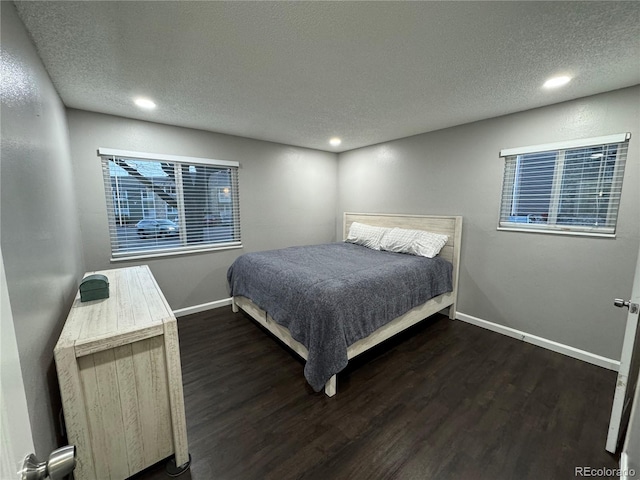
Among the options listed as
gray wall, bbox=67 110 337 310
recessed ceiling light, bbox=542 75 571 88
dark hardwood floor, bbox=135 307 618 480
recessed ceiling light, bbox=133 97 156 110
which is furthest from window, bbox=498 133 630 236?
recessed ceiling light, bbox=133 97 156 110

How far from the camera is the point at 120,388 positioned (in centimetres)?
129

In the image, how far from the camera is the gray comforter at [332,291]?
6.27 feet

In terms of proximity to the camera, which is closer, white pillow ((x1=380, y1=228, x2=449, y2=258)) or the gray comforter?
the gray comforter

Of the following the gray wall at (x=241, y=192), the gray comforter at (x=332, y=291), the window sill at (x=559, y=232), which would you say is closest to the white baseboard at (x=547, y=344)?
the gray comforter at (x=332, y=291)

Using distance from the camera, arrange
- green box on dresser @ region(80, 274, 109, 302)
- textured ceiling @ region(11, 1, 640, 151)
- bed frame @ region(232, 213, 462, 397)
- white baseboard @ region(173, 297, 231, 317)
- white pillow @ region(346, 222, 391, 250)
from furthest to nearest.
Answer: white pillow @ region(346, 222, 391, 250) < white baseboard @ region(173, 297, 231, 317) < bed frame @ region(232, 213, 462, 397) < green box on dresser @ region(80, 274, 109, 302) < textured ceiling @ region(11, 1, 640, 151)

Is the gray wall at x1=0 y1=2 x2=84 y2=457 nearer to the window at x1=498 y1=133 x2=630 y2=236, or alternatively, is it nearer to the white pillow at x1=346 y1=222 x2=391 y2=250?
the white pillow at x1=346 y1=222 x2=391 y2=250

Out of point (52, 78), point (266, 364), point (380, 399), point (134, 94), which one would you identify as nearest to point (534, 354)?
point (380, 399)

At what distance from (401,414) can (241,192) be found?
10.3 feet

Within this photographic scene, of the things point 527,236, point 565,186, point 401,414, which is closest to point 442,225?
point 527,236

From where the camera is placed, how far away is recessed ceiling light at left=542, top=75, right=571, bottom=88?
77.2 inches

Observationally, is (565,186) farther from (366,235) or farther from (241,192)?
(241,192)

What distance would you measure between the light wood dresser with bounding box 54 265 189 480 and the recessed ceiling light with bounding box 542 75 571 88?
312cm

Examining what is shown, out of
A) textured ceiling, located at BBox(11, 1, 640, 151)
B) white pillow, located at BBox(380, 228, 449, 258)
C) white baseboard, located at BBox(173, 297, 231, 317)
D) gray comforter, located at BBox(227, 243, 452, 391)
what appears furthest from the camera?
white baseboard, located at BBox(173, 297, 231, 317)

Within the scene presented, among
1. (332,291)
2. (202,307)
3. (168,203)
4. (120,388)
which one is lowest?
(202,307)
